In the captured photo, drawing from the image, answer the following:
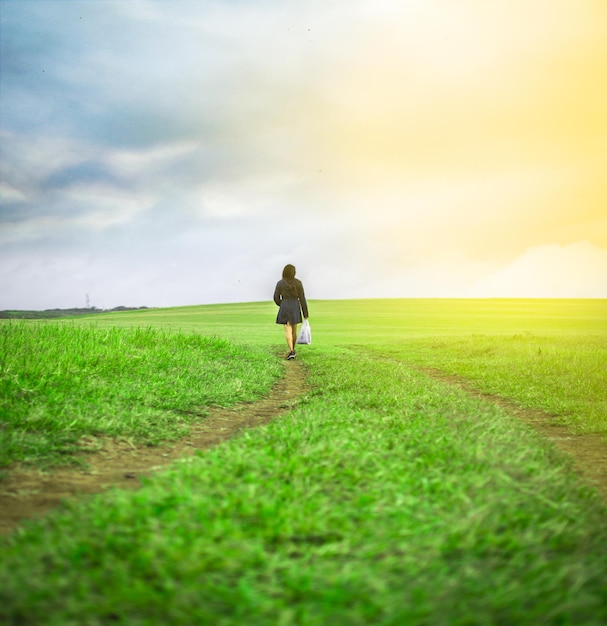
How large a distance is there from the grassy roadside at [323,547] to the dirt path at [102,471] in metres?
0.63

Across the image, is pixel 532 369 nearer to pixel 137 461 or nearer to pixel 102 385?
pixel 102 385

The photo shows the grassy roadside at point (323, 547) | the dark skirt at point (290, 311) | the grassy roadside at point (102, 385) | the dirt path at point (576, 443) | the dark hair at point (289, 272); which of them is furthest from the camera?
→ the dark hair at point (289, 272)

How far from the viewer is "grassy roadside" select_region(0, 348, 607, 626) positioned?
→ 282cm

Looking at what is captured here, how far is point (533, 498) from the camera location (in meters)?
4.41

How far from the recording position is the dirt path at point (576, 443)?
5.99 meters

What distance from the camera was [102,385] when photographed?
957 centimetres

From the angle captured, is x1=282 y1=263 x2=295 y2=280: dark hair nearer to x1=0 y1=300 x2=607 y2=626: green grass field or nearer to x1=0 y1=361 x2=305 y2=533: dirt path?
x1=0 y1=361 x2=305 y2=533: dirt path

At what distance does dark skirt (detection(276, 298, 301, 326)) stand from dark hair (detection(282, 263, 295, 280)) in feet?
2.78

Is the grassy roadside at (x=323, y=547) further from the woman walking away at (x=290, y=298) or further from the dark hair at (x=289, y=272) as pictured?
the dark hair at (x=289, y=272)

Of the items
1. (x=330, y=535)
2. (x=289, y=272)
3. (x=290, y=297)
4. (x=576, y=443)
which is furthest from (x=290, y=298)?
(x=330, y=535)

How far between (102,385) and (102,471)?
4.30 m

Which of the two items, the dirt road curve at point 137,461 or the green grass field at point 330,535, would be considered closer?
the green grass field at point 330,535

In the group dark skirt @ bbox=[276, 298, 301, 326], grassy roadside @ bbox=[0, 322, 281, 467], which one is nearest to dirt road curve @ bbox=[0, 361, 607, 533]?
grassy roadside @ bbox=[0, 322, 281, 467]

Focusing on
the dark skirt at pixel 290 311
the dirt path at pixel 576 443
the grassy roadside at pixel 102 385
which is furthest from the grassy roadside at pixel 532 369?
the grassy roadside at pixel 102 385
